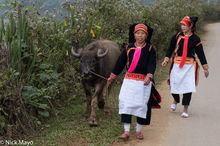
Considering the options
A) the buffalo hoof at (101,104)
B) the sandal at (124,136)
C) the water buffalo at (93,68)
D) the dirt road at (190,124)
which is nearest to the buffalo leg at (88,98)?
the water buffalo at (93,68)

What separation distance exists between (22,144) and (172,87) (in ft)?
11.5

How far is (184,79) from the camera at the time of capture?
6.70 metres

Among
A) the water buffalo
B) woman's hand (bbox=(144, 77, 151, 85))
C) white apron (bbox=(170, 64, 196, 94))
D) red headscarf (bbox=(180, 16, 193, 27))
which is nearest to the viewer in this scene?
woman's hand (bbox=(144, 77, 151, 85))

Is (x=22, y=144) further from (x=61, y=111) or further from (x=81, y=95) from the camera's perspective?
(x=81, y=95)

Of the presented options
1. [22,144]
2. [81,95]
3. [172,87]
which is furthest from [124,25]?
[22,144]

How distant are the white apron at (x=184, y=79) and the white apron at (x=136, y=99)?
167 cm

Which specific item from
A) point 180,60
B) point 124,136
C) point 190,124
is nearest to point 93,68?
point 124,136

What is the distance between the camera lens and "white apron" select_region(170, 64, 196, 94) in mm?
6641

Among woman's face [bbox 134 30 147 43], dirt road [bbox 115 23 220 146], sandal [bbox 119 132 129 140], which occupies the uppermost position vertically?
woman's face [bbox 134 30 147 43]

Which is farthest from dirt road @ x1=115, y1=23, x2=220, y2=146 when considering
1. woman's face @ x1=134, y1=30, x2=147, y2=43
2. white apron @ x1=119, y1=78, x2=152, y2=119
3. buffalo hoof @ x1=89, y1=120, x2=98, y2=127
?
woman's face @ x1=134, y1=30, x2=147, y2=43

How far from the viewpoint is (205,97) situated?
831 cm

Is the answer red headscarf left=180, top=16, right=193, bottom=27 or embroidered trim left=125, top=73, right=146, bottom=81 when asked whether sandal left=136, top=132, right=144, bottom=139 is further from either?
red headscarf left=180, top=16, right=193, bottom=27

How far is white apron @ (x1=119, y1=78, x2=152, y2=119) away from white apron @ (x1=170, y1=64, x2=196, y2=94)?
1674 mm

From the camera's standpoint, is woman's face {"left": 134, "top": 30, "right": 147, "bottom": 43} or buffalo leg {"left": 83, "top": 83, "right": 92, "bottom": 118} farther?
buffalo leg {"left": 83, "top": 83, "right": 92, "bottom": 118}
